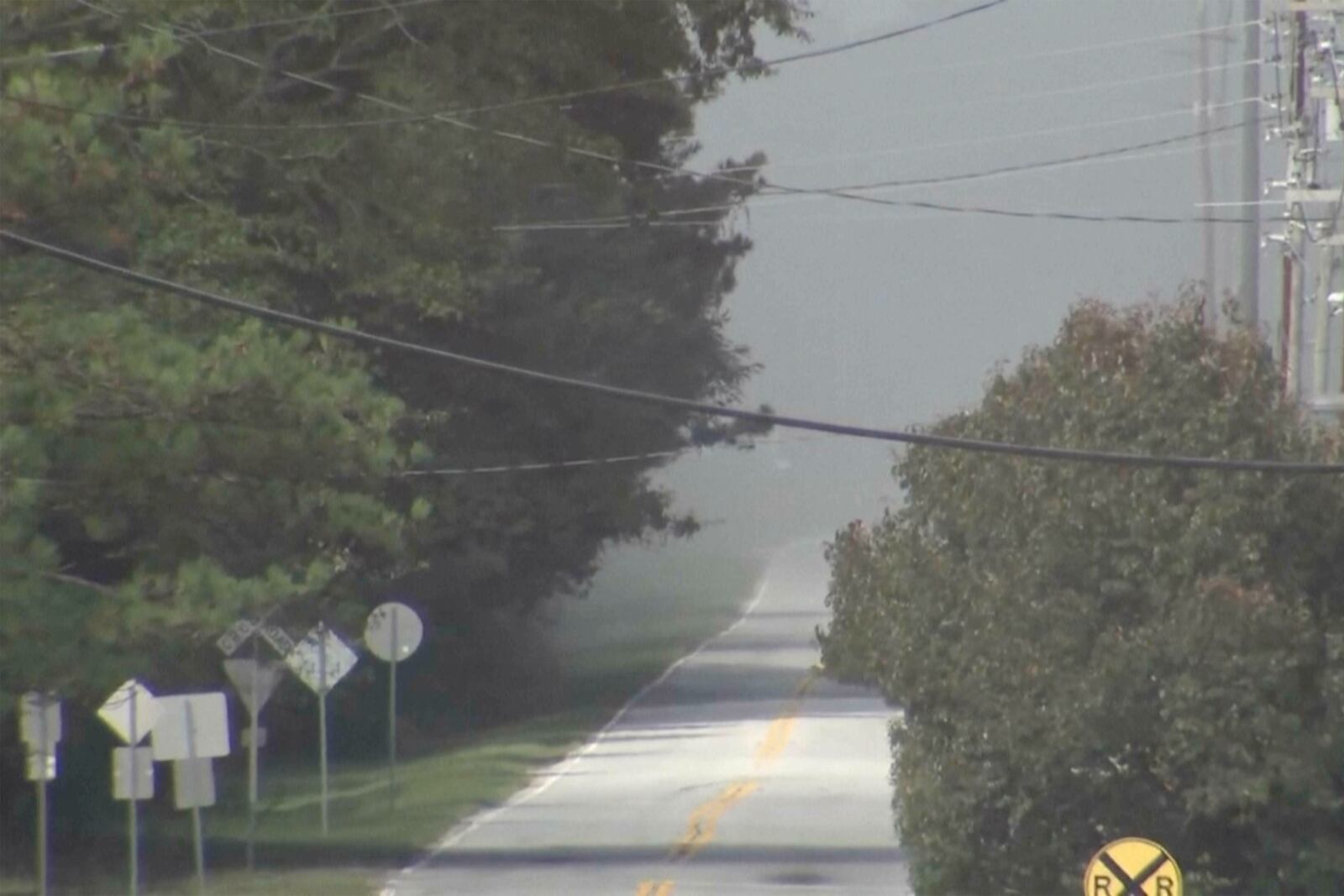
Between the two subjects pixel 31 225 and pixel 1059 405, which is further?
pixel 1059 405

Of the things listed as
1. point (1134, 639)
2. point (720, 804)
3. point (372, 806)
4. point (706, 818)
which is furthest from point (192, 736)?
point (372, 806)

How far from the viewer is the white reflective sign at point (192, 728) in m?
20.6

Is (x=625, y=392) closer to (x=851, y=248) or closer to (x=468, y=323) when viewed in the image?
(x=468, y=323)

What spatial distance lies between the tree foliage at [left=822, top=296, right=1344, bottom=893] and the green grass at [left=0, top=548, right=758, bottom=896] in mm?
6678

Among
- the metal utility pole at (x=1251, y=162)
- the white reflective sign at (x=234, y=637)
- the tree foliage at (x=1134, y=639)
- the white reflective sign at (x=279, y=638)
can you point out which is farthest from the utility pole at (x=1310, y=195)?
the white reflective sign at (x=234, y=637)

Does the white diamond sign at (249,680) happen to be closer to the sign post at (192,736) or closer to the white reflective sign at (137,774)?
the sign post at (192,736)

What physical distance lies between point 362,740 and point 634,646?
22.2 m

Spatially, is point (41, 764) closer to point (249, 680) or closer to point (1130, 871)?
point (249, 680)

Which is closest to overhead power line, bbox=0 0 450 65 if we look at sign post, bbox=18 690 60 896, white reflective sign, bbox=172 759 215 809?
sign post, bbox=18 690 60 896

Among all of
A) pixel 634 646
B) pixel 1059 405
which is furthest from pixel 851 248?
pixel 1059 405

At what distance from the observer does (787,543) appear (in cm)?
8169

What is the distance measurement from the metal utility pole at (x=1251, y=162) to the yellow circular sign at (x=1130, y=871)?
40.3 feet

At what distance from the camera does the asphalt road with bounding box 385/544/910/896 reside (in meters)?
23.3

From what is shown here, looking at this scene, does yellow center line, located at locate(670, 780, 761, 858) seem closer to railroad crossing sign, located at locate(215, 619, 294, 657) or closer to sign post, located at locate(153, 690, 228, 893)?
railroad crossing sign, located at locate(215, 619, 294, 657)
